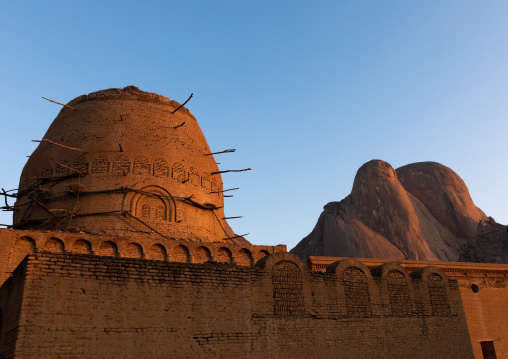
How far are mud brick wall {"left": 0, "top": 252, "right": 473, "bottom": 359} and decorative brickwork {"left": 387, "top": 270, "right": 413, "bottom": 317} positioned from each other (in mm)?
29

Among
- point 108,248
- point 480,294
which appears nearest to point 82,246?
point 108,248

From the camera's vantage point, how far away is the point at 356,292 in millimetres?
10781

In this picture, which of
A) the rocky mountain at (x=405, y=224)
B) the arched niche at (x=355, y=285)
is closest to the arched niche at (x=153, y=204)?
the arched niche at (x=355, y=285)

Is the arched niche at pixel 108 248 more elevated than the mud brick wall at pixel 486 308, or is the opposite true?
the arched niche at pixel 108 248

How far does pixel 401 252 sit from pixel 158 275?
108ft

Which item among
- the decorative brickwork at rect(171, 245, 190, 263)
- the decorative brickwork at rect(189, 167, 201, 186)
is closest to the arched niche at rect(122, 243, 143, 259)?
the decorative brickwork at rect(171, 245, 190, 263)

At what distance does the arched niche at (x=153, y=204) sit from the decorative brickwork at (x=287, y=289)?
5195mm

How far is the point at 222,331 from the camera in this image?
8.57m

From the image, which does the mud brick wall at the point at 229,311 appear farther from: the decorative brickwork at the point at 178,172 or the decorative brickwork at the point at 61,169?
the decorative brickwork at the point at 61,169

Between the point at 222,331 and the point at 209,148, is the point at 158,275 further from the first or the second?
the point at 209,148

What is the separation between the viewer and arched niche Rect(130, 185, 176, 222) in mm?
13523

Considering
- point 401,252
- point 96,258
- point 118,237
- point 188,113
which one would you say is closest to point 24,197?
point 118,237

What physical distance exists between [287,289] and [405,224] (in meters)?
32.6

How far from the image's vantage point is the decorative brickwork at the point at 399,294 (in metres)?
11.1
